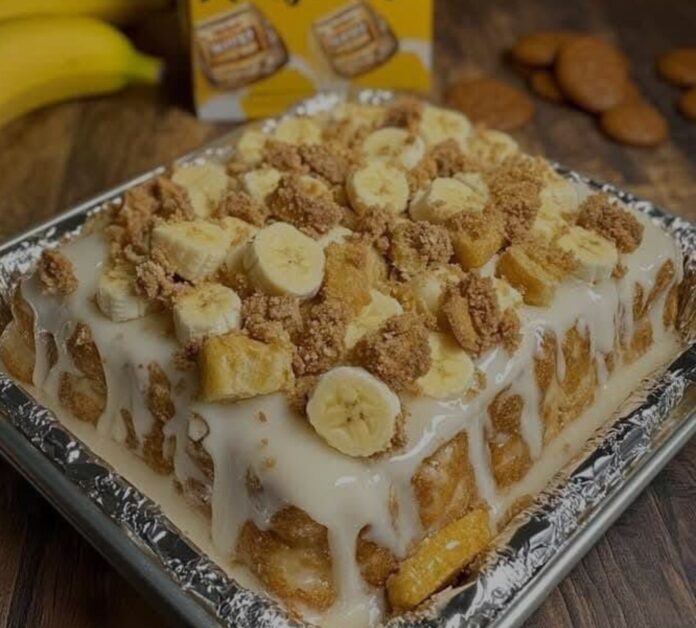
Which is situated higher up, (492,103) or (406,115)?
(406,115)

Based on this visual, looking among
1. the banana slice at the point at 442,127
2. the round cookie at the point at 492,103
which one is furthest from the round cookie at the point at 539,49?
the banana slice at the point at 442,127

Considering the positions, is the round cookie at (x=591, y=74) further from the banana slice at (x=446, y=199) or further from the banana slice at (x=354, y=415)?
the banana slice at (x=354, y=415)

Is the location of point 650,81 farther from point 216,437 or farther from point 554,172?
point 216,437

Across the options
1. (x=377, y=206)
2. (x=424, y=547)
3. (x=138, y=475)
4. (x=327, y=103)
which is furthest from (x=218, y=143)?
(x=424, y=547)

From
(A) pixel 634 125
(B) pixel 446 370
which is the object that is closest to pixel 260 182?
(B) pixel 446 370

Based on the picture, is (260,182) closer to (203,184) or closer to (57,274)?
(203,184)

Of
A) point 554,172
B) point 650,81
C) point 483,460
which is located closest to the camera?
point 483,460

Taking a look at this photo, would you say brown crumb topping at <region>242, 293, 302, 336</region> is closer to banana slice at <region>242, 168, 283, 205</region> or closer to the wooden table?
banana slice at <region>242, 168, 283, 205</region>
